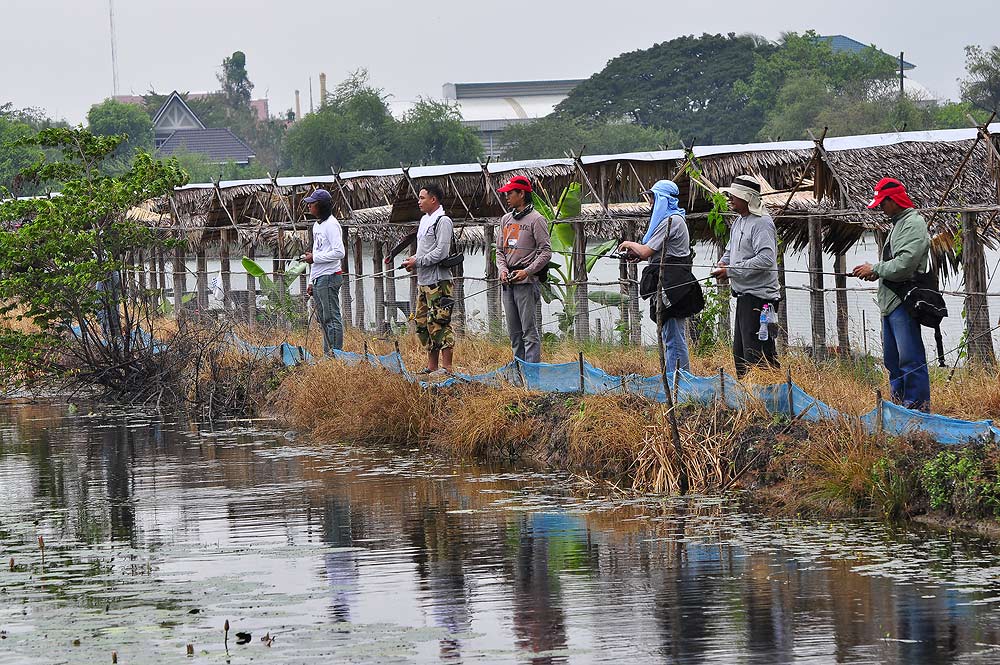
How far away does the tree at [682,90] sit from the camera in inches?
2886

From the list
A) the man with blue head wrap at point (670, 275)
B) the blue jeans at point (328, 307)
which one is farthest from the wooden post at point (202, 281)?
the man with blue head wrap at point (670, 275)

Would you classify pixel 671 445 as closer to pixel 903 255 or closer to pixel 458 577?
pixel 903 255

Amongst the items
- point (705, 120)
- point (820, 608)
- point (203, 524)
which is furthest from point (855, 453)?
point (705, 120)

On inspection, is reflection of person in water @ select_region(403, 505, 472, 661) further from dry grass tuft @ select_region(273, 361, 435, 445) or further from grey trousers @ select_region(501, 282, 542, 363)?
grey trousers @ select_region(501, 282, 542, 363)

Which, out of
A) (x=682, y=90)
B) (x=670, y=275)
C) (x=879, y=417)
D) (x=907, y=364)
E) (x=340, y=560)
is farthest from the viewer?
(x=682, y=90)

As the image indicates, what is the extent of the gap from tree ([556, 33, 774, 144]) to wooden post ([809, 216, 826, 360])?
58342 millimetres

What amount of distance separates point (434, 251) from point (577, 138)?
6081 centimetres

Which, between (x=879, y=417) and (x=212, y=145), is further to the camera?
(x=212, y=145)

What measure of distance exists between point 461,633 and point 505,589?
2.75 ft

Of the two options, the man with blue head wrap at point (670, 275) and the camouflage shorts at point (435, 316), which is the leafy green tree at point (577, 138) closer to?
the camouflage shorts at point (435, 316)

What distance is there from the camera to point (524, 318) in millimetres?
12898

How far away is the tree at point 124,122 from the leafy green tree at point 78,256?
2709 inches

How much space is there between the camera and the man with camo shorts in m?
13.4

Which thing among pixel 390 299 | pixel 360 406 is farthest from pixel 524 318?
pixel 390 299
